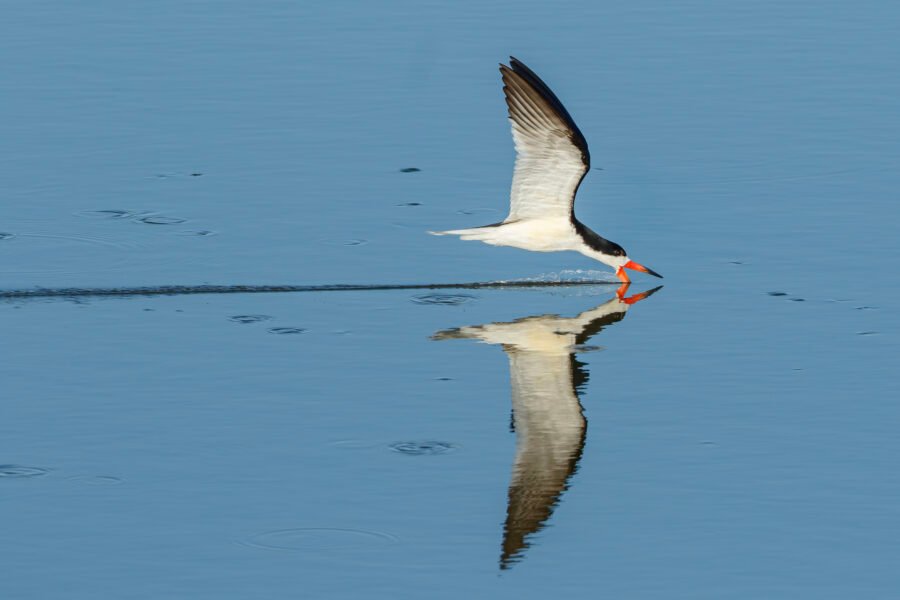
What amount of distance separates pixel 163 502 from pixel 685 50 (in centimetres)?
1061

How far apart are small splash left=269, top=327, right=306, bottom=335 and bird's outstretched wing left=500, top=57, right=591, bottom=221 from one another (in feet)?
6.57

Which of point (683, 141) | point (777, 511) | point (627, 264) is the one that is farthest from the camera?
point (683, 141)

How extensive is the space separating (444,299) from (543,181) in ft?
3.99

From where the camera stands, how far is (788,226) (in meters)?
12.8

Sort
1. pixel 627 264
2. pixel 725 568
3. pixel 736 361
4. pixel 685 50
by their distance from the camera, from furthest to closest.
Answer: pixel 685 50, pixel 627 264, pixel 736 361, pixel 725 568

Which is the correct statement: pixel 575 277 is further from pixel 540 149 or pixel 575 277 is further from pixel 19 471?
pixel 19 471

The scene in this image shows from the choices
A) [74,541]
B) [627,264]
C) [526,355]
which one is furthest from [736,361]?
[74,541]

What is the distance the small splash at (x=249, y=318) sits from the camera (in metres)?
10.9

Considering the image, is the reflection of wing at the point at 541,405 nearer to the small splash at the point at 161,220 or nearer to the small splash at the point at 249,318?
the small splash at the point at 249,318

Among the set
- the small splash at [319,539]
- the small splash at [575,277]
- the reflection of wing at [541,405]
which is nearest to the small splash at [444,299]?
the reflection of wing at [541,405]

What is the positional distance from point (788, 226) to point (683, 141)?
2.10m

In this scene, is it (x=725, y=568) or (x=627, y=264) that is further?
(x=627, y=264)

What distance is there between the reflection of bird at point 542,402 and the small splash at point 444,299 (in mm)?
426

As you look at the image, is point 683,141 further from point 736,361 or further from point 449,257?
point 736,361
